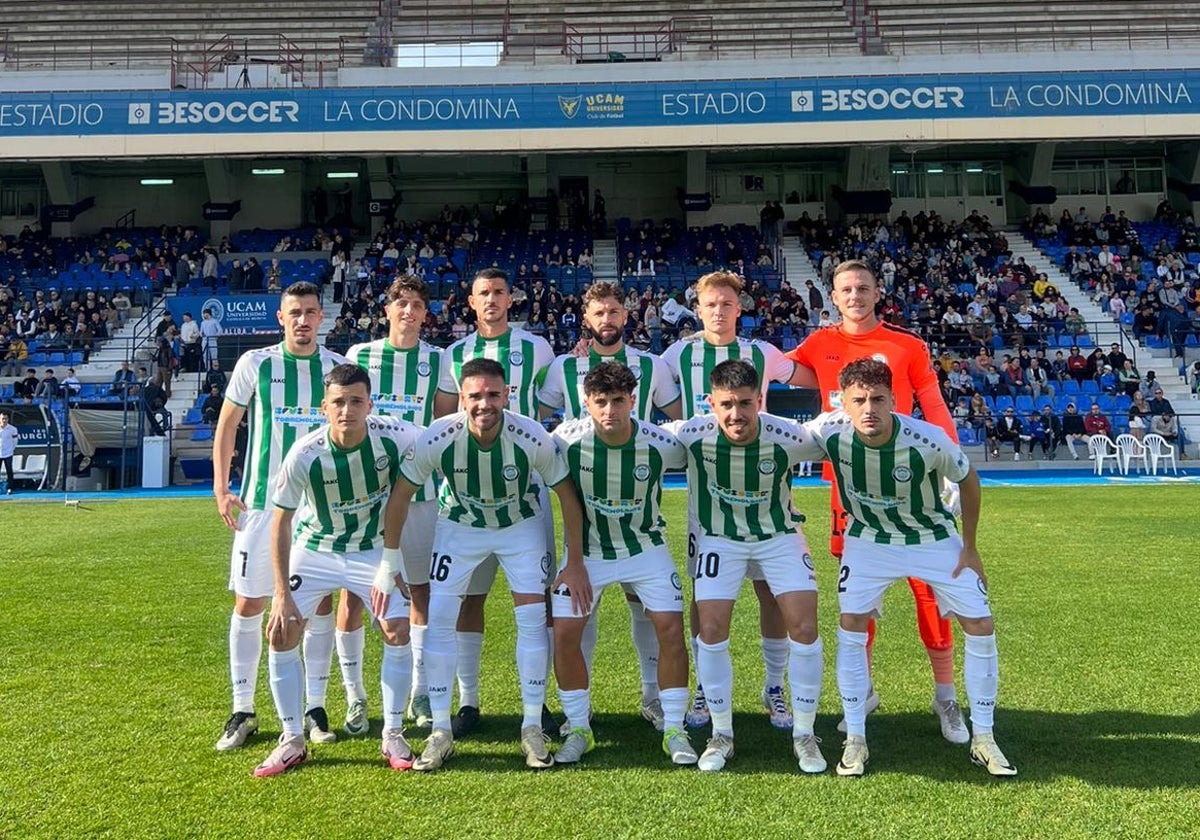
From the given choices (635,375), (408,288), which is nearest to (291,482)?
(408,288)

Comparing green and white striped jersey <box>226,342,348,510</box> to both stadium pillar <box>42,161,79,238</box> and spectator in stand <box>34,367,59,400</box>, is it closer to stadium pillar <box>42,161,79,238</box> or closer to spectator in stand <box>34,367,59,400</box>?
spectator in stand <box>34,367,59,400</box>

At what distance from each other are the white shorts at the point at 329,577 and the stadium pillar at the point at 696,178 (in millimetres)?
24532

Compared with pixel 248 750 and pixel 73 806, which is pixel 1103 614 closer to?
pixel 248 750

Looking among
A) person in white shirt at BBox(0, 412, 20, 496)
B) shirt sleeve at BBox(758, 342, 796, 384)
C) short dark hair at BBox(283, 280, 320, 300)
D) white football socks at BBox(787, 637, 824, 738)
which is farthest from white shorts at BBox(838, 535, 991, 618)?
person in white shirt at BBox(0, 412, 20, 496)

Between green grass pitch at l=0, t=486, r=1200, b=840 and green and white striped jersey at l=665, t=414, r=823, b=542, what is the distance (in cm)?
95

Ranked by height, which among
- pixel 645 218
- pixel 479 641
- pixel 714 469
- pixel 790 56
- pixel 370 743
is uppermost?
pixel 790 56

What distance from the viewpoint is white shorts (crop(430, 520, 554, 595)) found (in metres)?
4.10

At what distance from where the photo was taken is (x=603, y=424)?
3.98 metres

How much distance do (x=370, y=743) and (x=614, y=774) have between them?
45.8 inches

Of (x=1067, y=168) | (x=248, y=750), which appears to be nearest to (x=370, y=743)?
(x=248, y=750)

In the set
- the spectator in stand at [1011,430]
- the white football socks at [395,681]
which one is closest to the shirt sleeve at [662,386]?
the white football socks at [395,681]

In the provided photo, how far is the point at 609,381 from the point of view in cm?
396

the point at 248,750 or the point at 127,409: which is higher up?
the point at 127,409

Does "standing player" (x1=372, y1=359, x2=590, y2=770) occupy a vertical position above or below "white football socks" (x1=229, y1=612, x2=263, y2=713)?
above
